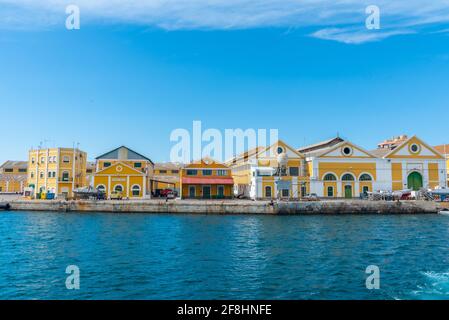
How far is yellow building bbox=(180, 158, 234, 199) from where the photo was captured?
180ft

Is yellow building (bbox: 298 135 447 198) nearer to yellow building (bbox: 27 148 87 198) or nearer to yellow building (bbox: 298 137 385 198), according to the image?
yellow building (bbox: 298 137 385 198)

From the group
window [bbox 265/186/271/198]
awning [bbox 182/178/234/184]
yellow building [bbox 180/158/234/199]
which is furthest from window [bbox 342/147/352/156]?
awning [bbox 182/178/234/184]

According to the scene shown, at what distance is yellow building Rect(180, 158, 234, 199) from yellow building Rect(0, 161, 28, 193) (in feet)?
145

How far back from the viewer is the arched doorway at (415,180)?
5594cm

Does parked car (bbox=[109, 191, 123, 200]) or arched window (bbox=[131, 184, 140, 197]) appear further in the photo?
arched window (bbox=[131, 184, 140, 197])

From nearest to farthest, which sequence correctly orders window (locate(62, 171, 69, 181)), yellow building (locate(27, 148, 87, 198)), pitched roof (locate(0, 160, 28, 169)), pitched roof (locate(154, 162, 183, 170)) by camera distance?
1. yellow building (locate(27, 148, 87, 198))
2. window (locate(62, 171, 69, 181))
3. pitched roof (locate(0, 160, 28, 169))
4. pitched roof (locate(154, 162, 183, 170))

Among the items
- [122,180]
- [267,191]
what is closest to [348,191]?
[267,191]

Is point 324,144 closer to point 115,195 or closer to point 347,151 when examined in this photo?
point 347,151

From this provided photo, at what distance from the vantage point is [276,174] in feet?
178

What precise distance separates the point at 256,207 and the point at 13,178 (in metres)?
60.2

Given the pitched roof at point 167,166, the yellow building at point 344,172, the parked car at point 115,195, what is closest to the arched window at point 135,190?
the parked car at point 115,195

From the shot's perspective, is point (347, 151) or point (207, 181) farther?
point (347, 151)
